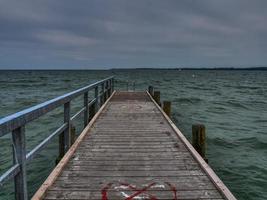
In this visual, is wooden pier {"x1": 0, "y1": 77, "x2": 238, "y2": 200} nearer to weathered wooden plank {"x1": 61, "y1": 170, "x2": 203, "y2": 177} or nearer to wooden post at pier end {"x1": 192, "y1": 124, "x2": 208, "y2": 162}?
weathered wooden plank {"x1": 61, "y1": 170, "x2": 203, "y2": 177}

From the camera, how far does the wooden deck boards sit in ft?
13.9

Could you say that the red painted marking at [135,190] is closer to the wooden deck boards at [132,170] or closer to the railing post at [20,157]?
the wooden deck boards at [132,170]

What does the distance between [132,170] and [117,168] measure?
0.26 meters

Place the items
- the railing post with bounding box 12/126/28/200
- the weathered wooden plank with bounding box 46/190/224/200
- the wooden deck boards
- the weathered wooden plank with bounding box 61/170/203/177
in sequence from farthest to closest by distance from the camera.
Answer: the weathered wooden plank with bounding box 61/170/203/177
the wooden deck boards
the weathered wooden plank with bounding box 46/190/224/200
the railing post with bounding box 12/126/28/200

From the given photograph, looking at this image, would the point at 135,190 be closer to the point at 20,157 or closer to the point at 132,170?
the point at 132,170

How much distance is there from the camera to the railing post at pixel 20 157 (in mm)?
3331

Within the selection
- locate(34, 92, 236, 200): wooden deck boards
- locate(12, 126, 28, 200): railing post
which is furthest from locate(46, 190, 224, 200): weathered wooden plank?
locate(12, 126, 28, 200): railing post

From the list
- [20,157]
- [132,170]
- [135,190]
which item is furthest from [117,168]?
[20,157]

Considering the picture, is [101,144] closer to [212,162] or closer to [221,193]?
[221,193]

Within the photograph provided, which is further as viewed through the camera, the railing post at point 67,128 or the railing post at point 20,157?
the railing post at point 67,128

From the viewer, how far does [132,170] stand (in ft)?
16.9

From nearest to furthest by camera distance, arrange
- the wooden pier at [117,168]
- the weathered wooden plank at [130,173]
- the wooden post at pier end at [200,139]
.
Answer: the wooden pier at [117,168] < the weathered wooden plank at [130,173] < the wooden post at pier end at [200,139]

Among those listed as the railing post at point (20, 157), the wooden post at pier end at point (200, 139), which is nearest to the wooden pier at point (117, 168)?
the railing post at point (20, 157)

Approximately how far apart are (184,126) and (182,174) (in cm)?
1114
